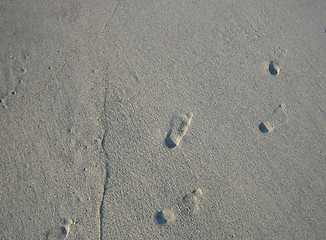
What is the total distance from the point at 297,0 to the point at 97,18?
6.48 ft

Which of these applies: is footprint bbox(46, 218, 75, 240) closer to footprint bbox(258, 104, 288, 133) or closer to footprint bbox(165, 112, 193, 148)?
footprint bbox(165, 112, 193, 148)

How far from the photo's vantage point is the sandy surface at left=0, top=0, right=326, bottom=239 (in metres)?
1.72

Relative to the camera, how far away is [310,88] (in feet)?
6.70

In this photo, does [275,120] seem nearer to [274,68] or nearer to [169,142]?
[274,68]

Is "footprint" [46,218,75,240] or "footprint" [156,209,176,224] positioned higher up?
"footprint" [156,209,176,224]

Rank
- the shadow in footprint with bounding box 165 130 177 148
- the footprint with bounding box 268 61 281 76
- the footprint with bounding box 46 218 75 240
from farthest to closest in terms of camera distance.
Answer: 1. the footprint with bounding box 268 61 281 76
2. the shadow in footprint with bounding box 165 130 177 148
3. the footprint with bounding box 46 218 75 240

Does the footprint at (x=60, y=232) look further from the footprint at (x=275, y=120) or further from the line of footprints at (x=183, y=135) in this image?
the footprint at (x=275, y=120)

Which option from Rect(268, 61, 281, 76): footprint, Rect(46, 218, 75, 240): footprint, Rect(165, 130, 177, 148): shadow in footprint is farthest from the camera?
Rect(268, 61, 281, 76): footprint

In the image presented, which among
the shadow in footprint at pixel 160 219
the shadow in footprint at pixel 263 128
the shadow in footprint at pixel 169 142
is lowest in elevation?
the shadow in footprint at pixel 160 219

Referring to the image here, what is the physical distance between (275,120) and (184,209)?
3.45 feet

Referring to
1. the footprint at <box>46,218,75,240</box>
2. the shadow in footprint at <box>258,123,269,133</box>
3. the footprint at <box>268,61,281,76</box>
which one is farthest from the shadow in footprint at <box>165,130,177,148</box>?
the footprint at <box>268,61,281,76</box>

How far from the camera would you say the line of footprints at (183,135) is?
5.61 feet

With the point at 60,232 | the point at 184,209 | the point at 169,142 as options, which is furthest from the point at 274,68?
the point at 60,232

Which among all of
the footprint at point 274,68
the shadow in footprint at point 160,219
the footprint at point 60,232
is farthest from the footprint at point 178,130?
the footprint at point 60,232
